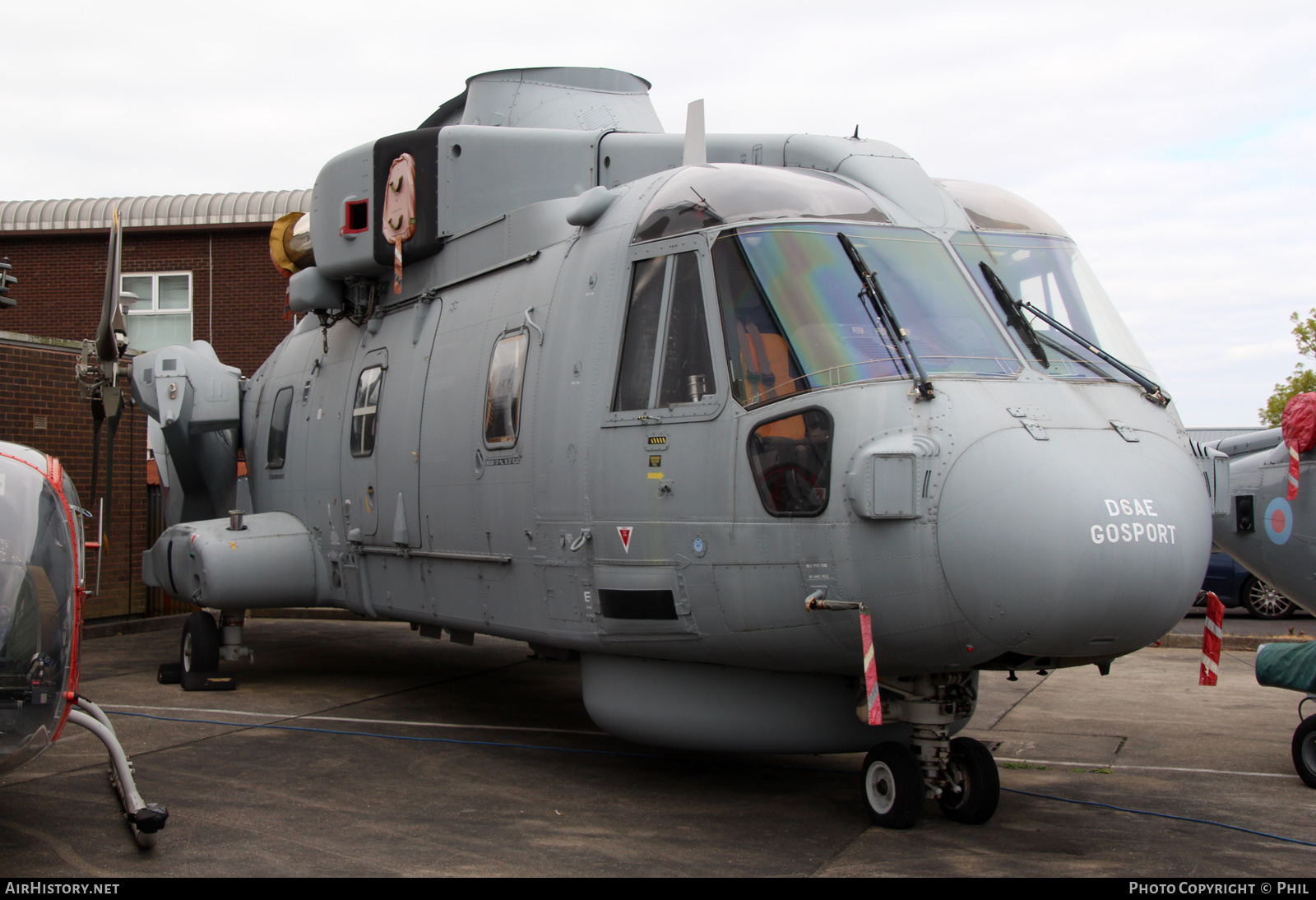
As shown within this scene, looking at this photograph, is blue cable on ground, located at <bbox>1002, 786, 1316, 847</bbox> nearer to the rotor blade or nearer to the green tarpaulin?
the green tarpaulin

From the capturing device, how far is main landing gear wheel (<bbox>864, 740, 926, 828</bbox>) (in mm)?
5746

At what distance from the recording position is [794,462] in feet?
18.4

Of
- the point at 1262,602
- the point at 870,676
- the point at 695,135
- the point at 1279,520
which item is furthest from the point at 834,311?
the point at 1262,602

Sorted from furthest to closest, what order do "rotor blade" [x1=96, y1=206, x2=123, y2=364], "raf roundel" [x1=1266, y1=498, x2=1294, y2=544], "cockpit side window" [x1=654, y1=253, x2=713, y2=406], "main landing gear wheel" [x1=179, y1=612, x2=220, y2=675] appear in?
"main landing gear wheel" [x1=179, y1=612, x2=220, y2=675], "rotor blade" [x1=96, y1=206, x2=123, y2=364], "raf roundel" [x1=1266, y1=498, x2=1294, y2=544], "cockpit side window" [x1=654, y1=253, x2=713, y2=406]

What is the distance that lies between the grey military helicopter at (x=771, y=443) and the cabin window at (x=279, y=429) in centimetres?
231

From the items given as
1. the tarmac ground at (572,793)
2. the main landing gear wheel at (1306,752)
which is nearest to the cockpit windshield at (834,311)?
the tarmac ground at (572,793)

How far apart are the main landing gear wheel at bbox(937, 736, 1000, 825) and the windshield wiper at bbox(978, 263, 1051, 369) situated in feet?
6.33

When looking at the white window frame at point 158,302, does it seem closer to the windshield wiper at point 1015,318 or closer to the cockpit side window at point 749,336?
the cockpit side window at point 749,336

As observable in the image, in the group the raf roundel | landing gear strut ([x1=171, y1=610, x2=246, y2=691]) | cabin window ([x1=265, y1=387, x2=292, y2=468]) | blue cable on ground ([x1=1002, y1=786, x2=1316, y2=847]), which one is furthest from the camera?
cabin window ([x1=265, y1=387, x2=292, y2=468])

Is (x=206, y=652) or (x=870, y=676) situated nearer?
(x=870, y=676)

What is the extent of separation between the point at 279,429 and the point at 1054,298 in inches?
284

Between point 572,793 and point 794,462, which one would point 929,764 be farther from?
point 572,793

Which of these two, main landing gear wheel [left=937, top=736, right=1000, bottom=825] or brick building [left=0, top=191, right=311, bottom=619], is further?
brick building [left=0, top=191, right=311, bottom=619]

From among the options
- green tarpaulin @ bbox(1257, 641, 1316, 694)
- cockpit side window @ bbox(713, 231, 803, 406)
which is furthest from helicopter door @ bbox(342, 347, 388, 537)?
green tarpaulin @ bbox(1257, 641, 1316, 694)
